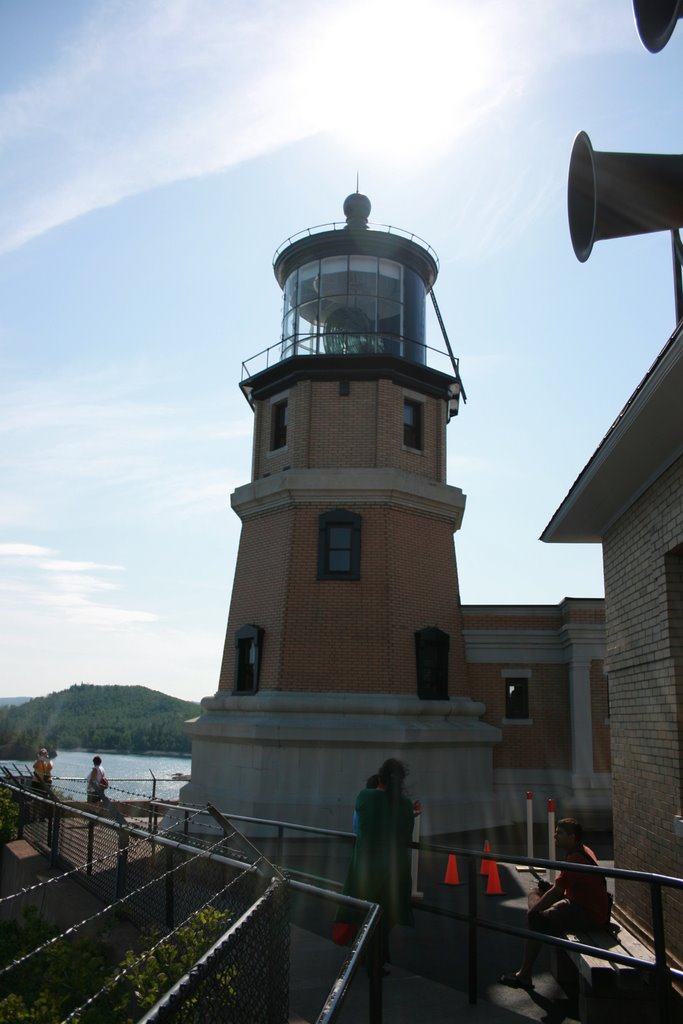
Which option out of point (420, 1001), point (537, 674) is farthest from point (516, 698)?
point (420, 1001)

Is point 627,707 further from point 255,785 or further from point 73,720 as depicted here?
point 73,720

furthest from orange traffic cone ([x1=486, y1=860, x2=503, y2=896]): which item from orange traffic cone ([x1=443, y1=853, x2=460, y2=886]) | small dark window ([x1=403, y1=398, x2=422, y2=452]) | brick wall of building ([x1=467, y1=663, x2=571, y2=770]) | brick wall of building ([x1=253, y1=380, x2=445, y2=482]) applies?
small dark window ([x1=403, y1=398, x2=422, y2=452])

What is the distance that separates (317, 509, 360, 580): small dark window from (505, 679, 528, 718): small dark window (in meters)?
5.56

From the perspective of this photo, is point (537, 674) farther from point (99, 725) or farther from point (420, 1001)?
point (99, 725)

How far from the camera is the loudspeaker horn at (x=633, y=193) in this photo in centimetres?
436

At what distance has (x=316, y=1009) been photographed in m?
5.59

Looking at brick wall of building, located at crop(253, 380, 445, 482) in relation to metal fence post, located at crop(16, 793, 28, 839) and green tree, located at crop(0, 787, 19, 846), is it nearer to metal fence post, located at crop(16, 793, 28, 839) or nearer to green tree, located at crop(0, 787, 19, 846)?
metal fence post, located at crop(16, 793, 28, 839)

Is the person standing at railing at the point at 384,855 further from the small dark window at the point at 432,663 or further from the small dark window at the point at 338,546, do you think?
the small dark window at the point at 432,663

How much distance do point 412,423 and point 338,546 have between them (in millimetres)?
3984

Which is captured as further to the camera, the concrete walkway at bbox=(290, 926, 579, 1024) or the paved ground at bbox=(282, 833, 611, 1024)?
the paved ground at bbox=(282, 833, 611, 1024)

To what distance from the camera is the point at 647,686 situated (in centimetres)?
788

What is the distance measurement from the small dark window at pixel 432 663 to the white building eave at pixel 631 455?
8.33 metres

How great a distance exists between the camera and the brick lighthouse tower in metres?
16.5

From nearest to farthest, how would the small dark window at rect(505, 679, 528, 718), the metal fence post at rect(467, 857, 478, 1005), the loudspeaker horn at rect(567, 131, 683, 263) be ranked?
1. the loudspeaker horn at rect(567, 131, 683, 263)
2. the metal fence post at rect(467, 857, 478, 1005)
3. the small dark window at rect(505, 679, 528, 718)
